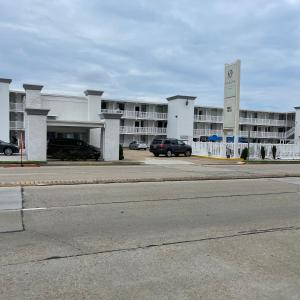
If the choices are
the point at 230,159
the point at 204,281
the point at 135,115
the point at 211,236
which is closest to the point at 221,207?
the point at 211,236

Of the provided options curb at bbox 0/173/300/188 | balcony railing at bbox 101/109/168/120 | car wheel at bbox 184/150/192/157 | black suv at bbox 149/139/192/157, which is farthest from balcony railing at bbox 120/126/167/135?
curb at bbox 0/173/300/188

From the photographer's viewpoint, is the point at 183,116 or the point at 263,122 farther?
the point at 263,122

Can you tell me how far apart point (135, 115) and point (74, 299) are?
199 feet

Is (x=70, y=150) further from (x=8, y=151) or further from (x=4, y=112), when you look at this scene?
(x=4, y=112)

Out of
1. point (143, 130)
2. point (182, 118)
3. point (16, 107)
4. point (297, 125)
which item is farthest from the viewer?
point (297, 125)

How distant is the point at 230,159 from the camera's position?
34.8 metres

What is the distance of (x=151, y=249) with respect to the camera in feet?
20.3

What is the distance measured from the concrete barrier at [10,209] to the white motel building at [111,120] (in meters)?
16.0

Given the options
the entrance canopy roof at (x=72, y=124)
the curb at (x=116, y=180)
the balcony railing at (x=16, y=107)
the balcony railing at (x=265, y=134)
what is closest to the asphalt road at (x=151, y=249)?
the curb at (x=116, y=180)

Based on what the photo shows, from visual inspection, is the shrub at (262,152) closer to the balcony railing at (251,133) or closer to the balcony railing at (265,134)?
the balcony railing at (251,133)

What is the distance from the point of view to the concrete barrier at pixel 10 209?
7.51 metres

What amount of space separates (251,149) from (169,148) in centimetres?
772

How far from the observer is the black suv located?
127 ft

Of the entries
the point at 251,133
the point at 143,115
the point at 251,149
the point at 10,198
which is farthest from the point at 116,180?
the point at 251,133
